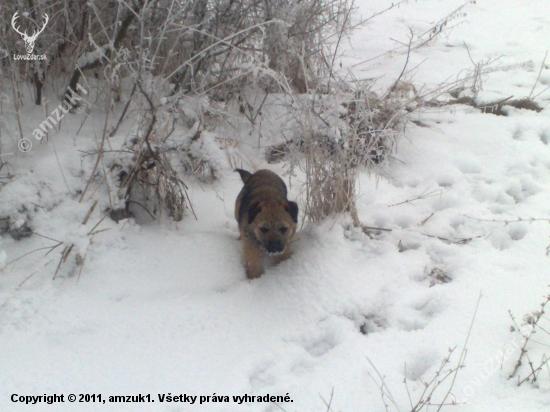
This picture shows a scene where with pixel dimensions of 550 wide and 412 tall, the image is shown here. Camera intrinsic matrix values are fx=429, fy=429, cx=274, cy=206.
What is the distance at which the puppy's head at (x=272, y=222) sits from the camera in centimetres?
406

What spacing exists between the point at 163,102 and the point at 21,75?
6.20 feet

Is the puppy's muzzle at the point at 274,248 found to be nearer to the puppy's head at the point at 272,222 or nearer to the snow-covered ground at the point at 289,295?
the puppy's head at the point at 272,222

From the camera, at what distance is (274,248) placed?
396 cm

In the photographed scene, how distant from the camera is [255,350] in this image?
10.7 feet

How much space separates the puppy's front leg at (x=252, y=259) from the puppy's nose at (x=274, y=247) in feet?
0.56

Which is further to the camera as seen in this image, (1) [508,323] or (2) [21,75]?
(2) [21,75]

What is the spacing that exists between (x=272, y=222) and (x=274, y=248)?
0.96 ft

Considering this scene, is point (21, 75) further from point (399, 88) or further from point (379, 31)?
point (379, 31)

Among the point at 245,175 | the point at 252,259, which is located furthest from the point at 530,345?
the point at 245,175

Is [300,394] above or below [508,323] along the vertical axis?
below

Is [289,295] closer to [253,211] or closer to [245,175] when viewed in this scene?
[253,211]

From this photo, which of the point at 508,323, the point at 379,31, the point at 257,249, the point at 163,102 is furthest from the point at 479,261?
the point at 379,31
